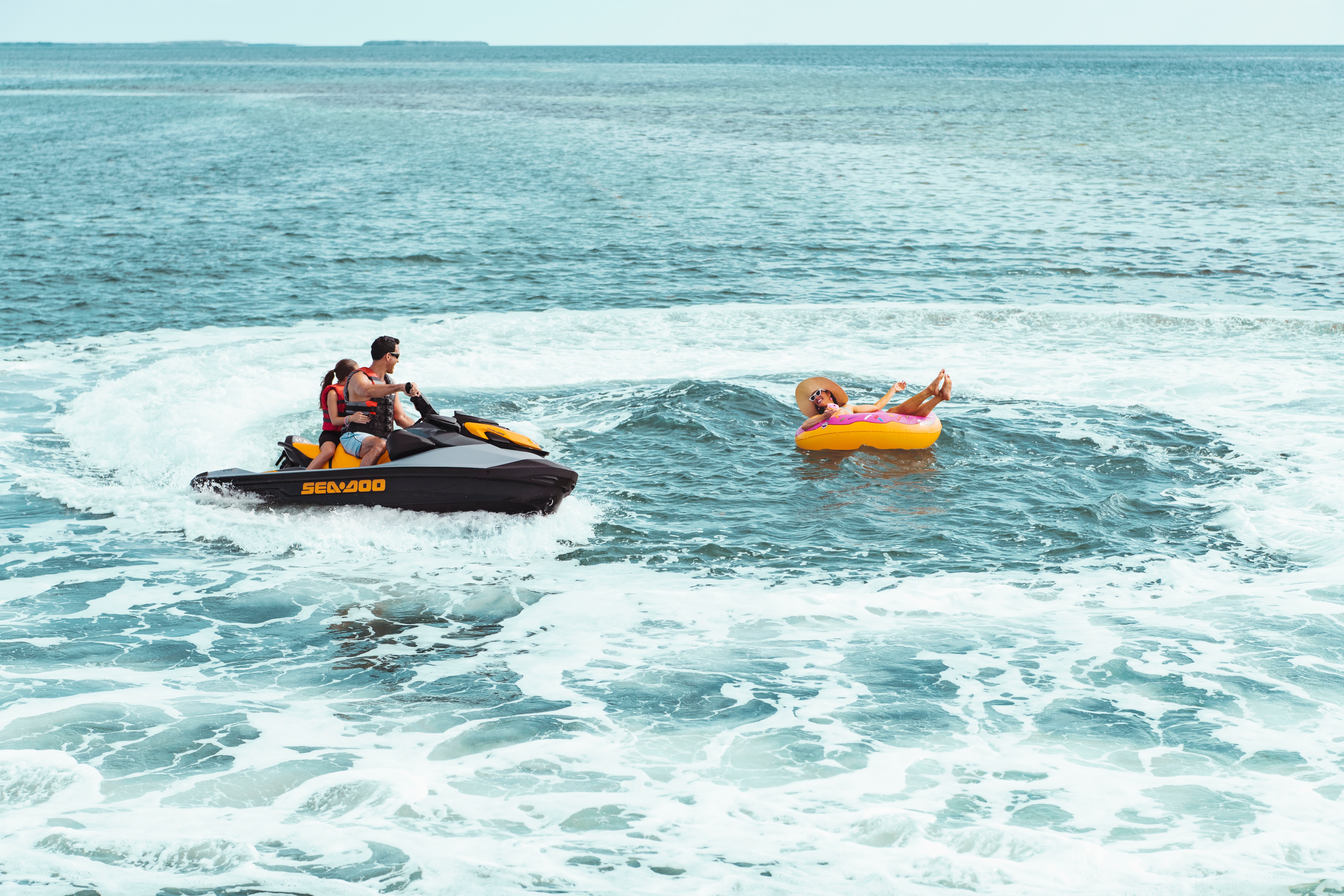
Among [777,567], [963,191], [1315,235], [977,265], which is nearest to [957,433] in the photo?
[777,567]

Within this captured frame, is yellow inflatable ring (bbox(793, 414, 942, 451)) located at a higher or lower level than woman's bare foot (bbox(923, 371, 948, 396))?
lower

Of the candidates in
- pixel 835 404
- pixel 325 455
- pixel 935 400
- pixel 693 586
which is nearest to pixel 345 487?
pixel 325 455

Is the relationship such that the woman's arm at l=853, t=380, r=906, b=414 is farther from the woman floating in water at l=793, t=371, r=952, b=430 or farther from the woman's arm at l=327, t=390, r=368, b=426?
the woman's arm at l=327, t=390, r=368, b=426

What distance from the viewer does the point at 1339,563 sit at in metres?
10.2

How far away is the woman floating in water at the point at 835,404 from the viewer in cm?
1327

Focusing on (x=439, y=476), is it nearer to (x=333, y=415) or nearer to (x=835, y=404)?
(x=333, y=415)

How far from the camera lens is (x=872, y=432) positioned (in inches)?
519

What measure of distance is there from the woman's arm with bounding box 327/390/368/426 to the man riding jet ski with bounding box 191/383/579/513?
11 cm

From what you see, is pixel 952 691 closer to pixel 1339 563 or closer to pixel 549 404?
pixel 1339 563

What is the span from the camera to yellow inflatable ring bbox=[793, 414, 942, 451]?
13.2 metres

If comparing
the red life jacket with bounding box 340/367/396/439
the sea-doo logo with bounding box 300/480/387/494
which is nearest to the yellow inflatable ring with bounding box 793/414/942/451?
the red life jacket with bounding box 340/367/396/439

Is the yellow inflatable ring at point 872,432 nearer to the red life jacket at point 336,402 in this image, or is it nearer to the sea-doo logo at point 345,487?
the sea-doo logo at point 345,487

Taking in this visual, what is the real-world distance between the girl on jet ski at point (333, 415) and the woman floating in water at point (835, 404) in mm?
5236

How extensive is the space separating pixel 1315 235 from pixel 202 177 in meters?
34.4
